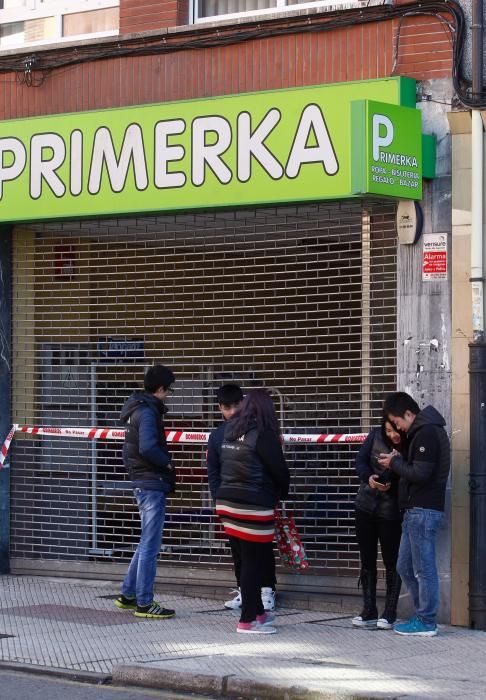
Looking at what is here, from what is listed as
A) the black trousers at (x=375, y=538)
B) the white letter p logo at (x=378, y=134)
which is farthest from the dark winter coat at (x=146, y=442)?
the white letter p logo at (x=378, y=134)

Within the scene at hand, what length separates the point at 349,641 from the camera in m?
9.81

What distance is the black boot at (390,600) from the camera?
10398 mm

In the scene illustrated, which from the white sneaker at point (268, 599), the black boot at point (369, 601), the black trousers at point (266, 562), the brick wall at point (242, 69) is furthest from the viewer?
the brick wall at point (242, 69)

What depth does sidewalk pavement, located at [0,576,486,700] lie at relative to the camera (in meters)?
8.10

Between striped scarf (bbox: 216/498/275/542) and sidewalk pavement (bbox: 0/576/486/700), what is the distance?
0.72 metres

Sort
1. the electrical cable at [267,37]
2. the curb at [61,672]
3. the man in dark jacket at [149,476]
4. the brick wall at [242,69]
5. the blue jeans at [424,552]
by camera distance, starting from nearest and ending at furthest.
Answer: the curb at [61,672]
the blue jeans at [424,552]
the man in dark jacket at [149,476]
the electrical cable at [267,37]
the brick wall at [242,69]

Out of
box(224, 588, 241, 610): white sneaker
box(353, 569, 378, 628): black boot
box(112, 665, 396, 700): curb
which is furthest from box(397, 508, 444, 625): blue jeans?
box(112, 665, 396, 700): curb

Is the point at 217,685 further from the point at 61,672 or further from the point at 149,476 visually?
the point at 149,476

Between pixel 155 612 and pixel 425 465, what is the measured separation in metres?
2.47

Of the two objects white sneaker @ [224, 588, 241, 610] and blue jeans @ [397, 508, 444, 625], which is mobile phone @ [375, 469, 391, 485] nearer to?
blue jeans @ [397, 508, 444, 625]

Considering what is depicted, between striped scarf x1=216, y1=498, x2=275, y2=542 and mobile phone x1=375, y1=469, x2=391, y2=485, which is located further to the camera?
mobile phone x1=375, y1=469, x2=391, y2=485

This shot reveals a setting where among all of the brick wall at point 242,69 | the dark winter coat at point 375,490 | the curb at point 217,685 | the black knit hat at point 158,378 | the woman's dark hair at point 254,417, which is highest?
the brick wall at point 242,69

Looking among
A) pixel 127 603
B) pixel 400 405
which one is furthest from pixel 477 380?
pixel 127 603

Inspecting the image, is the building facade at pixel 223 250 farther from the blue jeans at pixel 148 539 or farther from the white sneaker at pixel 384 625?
the blue jeans at pixel 148 539
